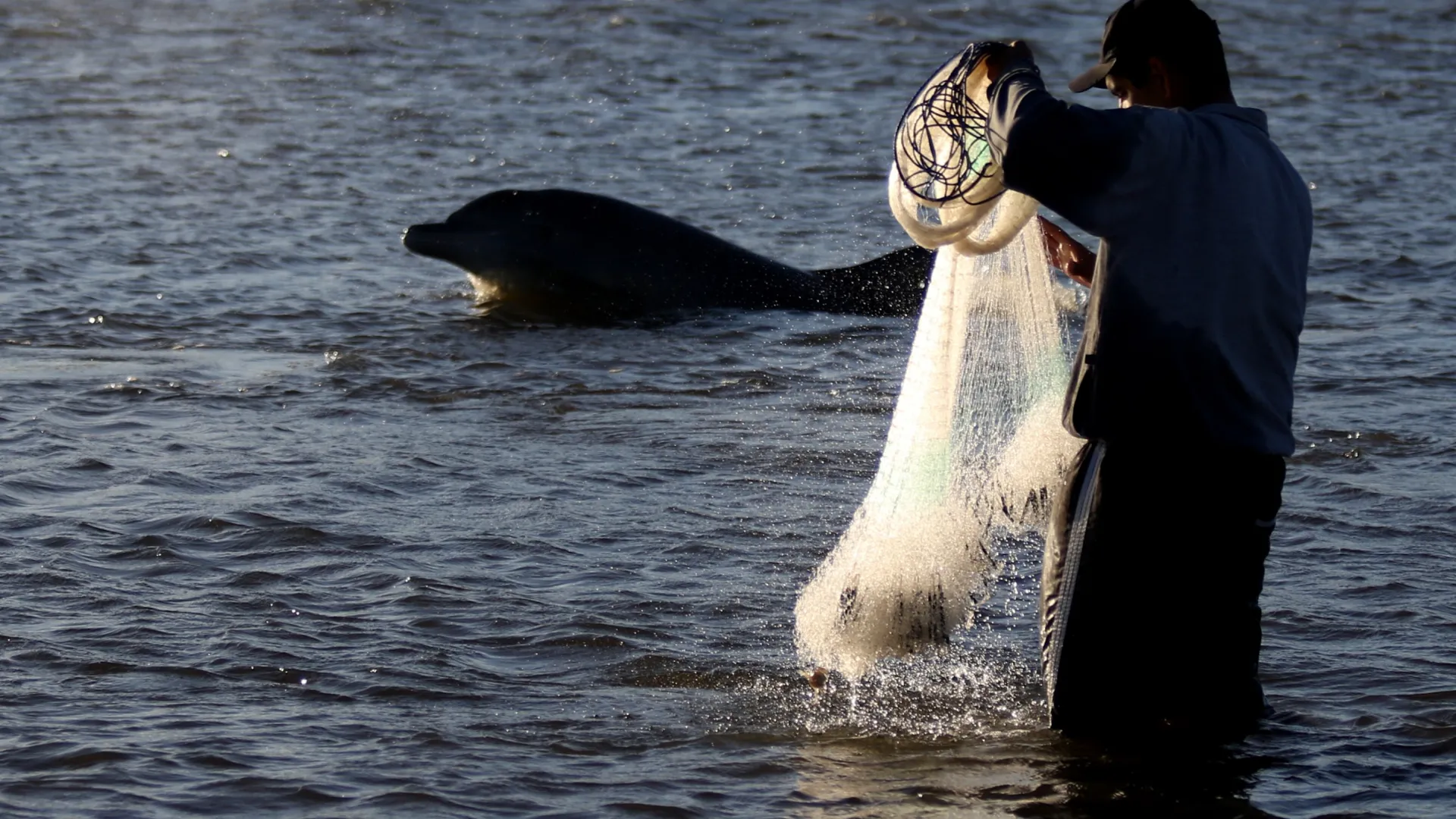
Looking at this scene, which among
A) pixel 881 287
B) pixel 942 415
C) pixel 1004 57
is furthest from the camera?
pixel 881 287

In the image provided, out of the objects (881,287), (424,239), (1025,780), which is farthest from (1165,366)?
(424,239)

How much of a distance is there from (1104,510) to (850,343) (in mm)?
5963

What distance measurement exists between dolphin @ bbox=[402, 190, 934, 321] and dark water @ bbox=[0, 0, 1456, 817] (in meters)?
0.28

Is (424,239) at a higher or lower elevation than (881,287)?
higher

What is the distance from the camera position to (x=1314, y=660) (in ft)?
19.7

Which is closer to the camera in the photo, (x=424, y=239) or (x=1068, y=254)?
(x=1068, y=254)

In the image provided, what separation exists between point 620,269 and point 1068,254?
21.0ft

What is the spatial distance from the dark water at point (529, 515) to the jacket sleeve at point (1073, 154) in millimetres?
1406

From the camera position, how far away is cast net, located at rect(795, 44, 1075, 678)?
16.6 feet

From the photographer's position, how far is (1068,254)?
5242 mm

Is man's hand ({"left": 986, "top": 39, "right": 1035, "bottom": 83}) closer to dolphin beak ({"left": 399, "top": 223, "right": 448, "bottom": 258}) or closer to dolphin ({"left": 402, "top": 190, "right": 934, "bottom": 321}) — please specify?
dolphin ({"left": 402, "top": 190, "right": 934, "bottom": 321})

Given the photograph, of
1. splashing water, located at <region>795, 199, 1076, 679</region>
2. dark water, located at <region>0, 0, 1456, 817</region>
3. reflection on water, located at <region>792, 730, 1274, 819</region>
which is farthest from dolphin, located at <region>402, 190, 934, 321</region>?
reflection on water, located at <region>792, 730, 1274, 819</region>

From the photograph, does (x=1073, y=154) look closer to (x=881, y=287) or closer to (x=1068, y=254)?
(x=1068, y=254)

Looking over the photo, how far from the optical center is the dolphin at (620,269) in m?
11.4
